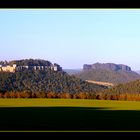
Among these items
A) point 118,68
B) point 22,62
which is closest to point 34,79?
point 22,62

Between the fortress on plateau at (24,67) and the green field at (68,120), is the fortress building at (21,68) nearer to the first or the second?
the fortress on plateau at (24,67)

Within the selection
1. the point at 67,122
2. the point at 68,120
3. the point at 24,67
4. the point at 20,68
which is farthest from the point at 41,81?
the point at 67,122

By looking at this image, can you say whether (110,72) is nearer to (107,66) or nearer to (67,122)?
(107,66)

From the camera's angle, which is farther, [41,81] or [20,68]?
[20,68]

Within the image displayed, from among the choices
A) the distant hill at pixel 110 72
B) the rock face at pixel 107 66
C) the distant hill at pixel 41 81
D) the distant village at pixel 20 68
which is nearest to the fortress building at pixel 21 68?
the distant village at pixel 20 68
